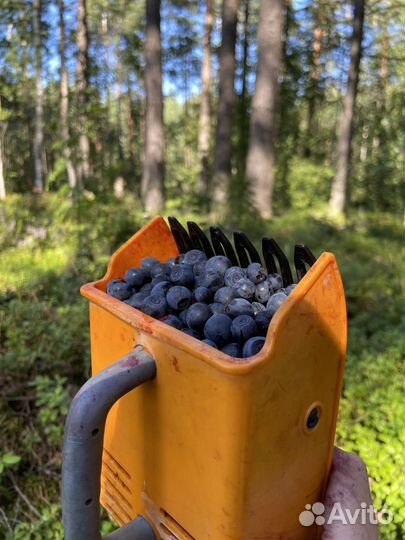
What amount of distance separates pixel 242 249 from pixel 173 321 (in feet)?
0.82

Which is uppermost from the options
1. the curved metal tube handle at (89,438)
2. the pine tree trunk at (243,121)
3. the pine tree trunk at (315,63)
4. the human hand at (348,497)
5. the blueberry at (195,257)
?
the pine tree trunk at (315,63)

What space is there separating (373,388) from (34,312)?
2.37m

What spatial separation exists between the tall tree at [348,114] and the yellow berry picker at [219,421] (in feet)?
34.7

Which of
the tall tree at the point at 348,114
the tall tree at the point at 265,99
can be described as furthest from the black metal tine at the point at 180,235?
the tall tree at the point at 348,114

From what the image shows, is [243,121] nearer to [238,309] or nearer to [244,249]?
[244,249]

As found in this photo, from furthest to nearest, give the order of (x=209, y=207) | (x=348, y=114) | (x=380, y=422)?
1. (x=348, y=114)
2. (x=209, y=207)
3. (x=380, y=422)

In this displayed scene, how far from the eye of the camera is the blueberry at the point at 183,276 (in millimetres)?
936

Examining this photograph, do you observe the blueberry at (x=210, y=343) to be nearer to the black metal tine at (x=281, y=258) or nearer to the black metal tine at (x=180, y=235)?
the black metal tine at (x=281, y=258)

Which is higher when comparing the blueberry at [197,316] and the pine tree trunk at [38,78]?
the pine tree trunk at [38,78]

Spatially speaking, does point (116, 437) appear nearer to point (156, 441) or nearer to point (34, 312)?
point (156, 441)

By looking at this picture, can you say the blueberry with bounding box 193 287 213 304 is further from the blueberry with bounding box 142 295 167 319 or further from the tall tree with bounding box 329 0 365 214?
the tall tree with bounding box 329 0 365 214

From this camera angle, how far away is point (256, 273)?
2.99ft

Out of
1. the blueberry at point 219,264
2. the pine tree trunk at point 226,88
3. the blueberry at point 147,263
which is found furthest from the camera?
the pine tree trunk at point 226,88

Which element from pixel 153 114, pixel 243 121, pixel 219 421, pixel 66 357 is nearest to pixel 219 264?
pixel 219 421
